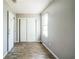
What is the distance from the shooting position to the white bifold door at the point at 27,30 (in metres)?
9.82

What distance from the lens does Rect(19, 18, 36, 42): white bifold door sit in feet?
32.2

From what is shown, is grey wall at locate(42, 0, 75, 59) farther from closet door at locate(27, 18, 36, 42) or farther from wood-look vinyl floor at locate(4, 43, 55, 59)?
closet door at locate(27, 18, 36, 42)

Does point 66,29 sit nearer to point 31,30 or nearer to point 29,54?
point 29,54

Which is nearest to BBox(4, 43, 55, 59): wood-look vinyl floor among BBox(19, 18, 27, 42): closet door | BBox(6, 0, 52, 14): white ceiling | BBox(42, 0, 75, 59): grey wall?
BBox(42, 0, 75, 59): grey wall

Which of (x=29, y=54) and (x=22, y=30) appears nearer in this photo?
(x=29, y=54)

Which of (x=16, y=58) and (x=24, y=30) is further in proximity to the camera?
(x=24, y=30)

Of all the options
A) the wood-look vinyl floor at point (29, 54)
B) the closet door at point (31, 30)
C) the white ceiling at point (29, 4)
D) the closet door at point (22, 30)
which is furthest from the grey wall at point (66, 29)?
the closet door at point (22, 30)

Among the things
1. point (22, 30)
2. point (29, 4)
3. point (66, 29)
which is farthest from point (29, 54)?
point (22, 30)

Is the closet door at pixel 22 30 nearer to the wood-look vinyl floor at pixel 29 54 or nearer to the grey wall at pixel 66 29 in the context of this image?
the wood-look vinyl floor at pixel 29 54

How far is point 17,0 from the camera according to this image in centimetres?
495

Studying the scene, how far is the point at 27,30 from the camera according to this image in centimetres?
991

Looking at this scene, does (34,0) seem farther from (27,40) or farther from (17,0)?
(27,40)

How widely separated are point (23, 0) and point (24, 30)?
5158mm
